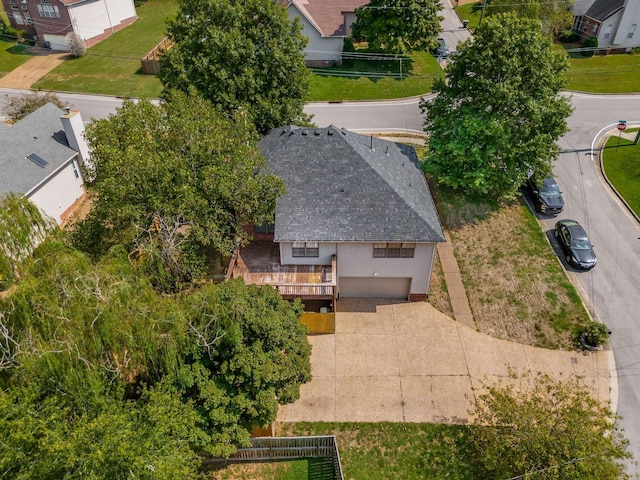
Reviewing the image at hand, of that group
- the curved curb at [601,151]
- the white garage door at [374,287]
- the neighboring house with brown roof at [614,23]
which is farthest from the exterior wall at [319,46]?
the white garage door at [374,287]

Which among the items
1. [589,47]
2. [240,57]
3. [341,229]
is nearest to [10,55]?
[240,57]

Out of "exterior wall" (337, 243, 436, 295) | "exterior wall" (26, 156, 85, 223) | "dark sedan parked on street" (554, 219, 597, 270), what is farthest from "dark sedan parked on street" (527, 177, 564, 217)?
"exterior wall" (26, 156, 85, 223)

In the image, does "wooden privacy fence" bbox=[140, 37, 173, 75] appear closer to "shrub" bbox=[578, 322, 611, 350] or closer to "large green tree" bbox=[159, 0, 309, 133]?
"large green tree" bbox=[159, 0, 309, 133]

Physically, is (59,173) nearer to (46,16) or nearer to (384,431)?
(384,431)

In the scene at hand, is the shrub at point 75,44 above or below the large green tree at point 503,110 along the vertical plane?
below

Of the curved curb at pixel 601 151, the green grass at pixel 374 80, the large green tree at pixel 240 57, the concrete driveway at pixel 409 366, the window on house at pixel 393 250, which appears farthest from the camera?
the green grass at pixel 374 80

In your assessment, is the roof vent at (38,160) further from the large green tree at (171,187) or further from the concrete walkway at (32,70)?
the concrete walkway at (32,70)

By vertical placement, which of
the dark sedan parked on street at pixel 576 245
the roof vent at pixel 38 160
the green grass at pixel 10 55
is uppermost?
the roof vent at pixel 38 160
